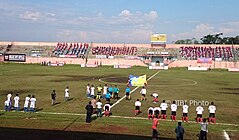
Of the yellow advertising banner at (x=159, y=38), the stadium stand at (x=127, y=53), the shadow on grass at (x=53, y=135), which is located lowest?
the shadow on grass at (x=53, y=135)

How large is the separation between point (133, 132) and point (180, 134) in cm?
354

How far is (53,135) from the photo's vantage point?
17438 mm

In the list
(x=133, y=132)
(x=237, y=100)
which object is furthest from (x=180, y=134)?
(x=237, y=100)

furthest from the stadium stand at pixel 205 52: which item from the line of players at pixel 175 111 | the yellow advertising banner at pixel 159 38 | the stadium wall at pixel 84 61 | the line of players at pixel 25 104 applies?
the line of players at pixel 25 104

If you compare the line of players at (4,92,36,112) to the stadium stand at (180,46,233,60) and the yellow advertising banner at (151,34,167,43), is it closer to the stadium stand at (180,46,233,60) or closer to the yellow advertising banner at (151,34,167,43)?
the stadium stand at (180,46,233,60)

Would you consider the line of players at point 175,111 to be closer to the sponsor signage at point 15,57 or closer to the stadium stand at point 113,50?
the stadium stand at point 113,50

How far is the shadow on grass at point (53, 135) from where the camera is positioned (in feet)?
55.4

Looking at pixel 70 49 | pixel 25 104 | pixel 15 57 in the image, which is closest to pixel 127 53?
pixel 70 49

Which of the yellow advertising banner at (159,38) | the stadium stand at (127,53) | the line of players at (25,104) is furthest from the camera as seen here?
the yellow advertising banner at (159,38)

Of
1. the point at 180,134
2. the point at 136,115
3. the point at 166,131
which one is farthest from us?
the point at 136,115

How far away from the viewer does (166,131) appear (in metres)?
19.0

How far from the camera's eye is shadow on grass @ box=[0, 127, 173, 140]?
1689 centimetres

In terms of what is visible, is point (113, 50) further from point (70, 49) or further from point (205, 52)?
point (205, 52)

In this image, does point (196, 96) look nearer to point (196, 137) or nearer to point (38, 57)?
point (196, 137)
